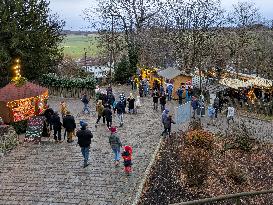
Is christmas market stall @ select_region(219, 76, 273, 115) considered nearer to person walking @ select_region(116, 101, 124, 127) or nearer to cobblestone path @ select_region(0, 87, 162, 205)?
person walking @ select_region(116, 101, 124, 127)

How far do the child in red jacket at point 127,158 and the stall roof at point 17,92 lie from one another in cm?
877

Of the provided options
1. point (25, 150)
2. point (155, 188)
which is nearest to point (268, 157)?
point (155, 188)

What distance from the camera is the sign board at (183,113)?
24.0 m

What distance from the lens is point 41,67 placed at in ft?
101

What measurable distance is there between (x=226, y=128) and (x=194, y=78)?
36.6 feet

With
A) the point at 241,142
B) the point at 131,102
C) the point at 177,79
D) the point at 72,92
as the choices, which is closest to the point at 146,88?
the point at 177,79

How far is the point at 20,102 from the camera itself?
73.0 ft

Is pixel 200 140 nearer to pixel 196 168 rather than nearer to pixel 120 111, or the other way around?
pixel 196 168

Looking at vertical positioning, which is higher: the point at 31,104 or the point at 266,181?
the point at 31,104

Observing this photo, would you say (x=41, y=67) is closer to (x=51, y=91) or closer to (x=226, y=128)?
(x=51, y=91)

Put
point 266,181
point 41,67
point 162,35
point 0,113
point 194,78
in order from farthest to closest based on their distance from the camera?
point 162,35
point 194,78
point 41,67
point 0,113
point 266,181

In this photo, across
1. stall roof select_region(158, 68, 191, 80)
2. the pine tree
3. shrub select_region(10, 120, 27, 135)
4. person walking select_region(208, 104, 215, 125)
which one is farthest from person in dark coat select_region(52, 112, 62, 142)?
stall roof select_region(158, 68, 191, 80)

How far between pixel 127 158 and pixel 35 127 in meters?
6.44

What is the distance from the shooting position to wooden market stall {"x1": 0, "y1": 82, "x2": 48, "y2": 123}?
21891 millimetres
